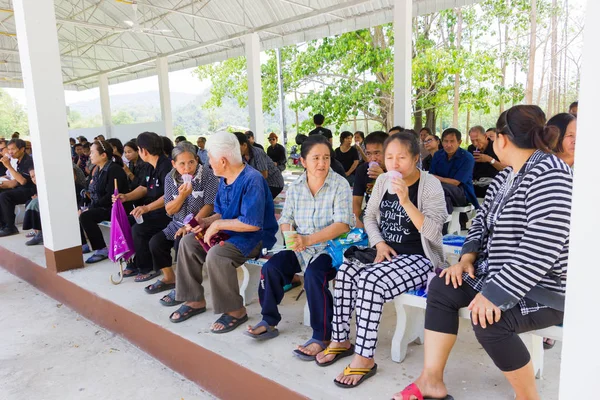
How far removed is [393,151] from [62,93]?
2833 millimetres

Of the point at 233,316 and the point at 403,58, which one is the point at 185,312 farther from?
the point at 403,58

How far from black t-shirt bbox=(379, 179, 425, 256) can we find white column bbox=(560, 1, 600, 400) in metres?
1.35

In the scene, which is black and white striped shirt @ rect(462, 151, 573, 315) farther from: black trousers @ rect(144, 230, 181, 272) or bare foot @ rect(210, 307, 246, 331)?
black trousers @ rect(144, 230, 181, 272)

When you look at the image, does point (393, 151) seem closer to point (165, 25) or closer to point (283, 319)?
point (283, 319)

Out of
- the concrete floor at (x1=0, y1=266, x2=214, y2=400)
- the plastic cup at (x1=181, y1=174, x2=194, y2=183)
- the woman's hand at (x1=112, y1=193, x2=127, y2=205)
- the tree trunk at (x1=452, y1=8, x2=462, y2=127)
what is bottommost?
the concrete floor at (x1=0, y1=266, x2=214, y2=400)

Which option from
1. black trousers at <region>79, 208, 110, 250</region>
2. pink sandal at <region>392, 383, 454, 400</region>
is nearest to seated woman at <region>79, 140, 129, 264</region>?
black trousers at <region>79, 208, 110, 250</region>

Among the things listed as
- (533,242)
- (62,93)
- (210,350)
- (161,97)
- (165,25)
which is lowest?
(210,350)

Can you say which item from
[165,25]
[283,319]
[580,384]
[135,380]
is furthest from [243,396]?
[165,25]

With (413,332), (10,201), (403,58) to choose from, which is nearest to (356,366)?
(413,332)

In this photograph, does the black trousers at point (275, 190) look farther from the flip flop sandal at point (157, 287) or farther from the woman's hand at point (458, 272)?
the woman's hand at point (458, 272)

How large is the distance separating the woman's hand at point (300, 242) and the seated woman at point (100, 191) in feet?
7.72

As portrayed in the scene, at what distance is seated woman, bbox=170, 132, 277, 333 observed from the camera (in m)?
2.65

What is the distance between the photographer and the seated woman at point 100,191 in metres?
4.11

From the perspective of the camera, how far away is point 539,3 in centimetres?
1167
